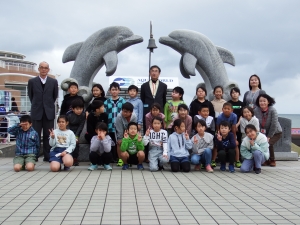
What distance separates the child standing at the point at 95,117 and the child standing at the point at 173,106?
3.78 feet

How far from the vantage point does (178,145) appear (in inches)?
265

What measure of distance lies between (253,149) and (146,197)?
273cm

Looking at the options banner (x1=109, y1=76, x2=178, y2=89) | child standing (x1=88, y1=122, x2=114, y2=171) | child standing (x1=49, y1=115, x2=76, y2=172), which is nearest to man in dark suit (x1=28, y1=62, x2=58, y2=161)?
child standing (x1=49, y1=115, x2=76, y2=172)

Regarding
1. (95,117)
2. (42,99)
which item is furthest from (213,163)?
(42,99)

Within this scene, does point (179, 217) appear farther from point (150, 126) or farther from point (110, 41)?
point (110, 41)

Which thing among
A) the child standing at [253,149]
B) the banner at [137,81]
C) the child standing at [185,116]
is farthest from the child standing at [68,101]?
the banner at [137,81]

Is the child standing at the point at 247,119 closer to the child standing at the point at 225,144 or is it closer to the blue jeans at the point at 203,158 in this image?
the child standing at the point at 225,144

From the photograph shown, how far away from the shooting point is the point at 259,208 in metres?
4.23

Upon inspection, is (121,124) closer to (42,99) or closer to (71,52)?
(42,99)

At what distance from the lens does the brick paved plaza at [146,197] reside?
382 centimetres

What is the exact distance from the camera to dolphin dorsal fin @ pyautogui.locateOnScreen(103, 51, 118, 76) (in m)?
9.45

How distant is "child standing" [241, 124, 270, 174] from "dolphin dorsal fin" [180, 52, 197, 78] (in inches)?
133

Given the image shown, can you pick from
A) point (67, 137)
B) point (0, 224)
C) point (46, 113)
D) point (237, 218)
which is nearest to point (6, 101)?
point (46, 113)

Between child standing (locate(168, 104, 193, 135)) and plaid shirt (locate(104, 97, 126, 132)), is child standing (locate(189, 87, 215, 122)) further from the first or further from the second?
plaid shirt (locate(104, 97, 126, 132))
